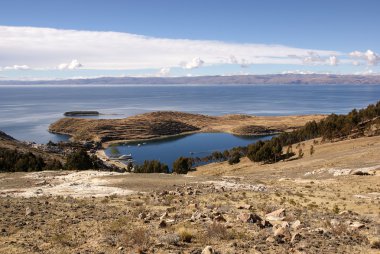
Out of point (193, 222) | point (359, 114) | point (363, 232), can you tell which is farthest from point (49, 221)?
point (359, 114)

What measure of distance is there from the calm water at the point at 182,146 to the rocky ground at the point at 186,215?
279ft

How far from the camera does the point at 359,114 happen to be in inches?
3762

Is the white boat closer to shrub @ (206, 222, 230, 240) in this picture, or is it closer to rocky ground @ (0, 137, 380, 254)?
rocky ground @ (0, 137, 380, 254)

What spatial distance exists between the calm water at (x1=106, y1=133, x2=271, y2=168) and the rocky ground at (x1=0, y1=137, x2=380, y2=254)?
8497 cm

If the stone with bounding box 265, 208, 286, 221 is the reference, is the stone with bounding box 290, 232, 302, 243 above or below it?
above

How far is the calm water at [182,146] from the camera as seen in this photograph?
13012 centimetres

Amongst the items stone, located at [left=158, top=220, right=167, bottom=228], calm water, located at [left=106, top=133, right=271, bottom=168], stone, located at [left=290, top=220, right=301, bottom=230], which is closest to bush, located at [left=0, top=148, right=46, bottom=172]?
calm water, located at [left=106, top=133, right=271, bottom=168]


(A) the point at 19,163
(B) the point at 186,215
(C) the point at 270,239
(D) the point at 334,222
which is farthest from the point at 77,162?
A: (C) the point at 270,239

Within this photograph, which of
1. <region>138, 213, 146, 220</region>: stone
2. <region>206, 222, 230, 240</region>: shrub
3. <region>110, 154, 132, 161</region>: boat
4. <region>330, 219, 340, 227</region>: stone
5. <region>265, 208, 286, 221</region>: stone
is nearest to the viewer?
<region>206, 222, 230, 240</region>: shrub

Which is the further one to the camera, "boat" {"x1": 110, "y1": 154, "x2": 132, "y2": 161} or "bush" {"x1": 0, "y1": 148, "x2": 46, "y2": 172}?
"boat" {"x1": 110, "y1": 154, "x2": 132, "y2": 161}

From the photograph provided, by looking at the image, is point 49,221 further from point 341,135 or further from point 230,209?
point 341,135

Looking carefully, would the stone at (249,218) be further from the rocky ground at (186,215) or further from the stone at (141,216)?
the stone at (141,216)

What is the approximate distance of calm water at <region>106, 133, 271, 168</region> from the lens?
13012 centimetres

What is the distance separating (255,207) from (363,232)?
7.41 meters
